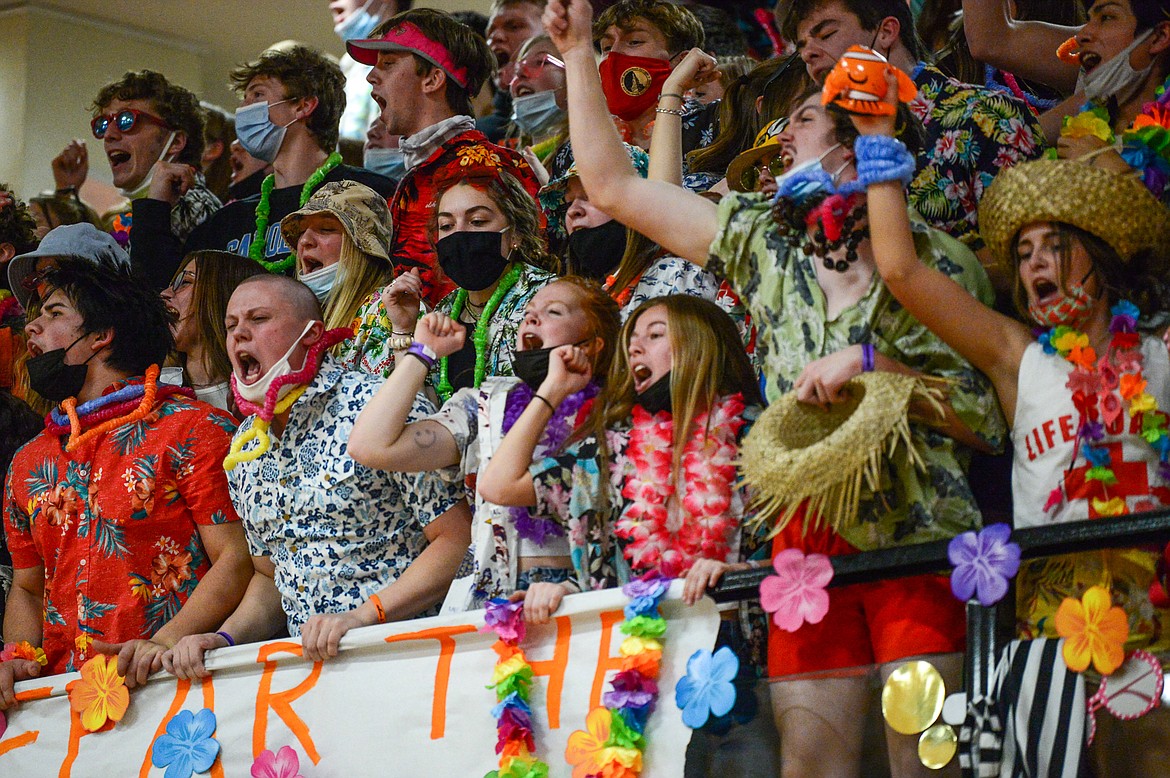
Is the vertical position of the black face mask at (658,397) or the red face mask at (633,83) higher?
the red face mask at (633,83)

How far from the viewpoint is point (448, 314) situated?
459cm

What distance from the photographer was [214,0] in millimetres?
9969

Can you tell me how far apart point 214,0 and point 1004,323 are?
26.1 feet

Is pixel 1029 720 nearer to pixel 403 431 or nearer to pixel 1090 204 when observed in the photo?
pixel 1090 204

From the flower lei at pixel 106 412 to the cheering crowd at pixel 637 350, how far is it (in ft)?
0.05

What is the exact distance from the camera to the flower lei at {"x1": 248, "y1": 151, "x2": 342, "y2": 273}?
5.57m

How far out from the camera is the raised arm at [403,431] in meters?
3.86

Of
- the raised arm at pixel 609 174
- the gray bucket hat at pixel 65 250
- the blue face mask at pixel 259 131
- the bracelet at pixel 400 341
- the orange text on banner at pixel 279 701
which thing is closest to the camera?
the raised arm at pixel 609 174

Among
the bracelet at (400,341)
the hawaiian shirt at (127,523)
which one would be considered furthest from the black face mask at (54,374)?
the bracelet at (400,341)

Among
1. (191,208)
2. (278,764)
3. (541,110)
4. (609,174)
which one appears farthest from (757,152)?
Result: (191,208)

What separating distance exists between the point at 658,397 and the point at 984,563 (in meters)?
0.93

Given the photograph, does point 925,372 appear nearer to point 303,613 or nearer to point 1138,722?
point 1138,722

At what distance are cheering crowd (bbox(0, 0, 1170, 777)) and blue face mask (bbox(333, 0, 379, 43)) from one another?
3.05ft

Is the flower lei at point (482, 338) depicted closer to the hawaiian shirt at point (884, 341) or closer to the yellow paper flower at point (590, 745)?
the hawaiian shirt at point (884, 341)
